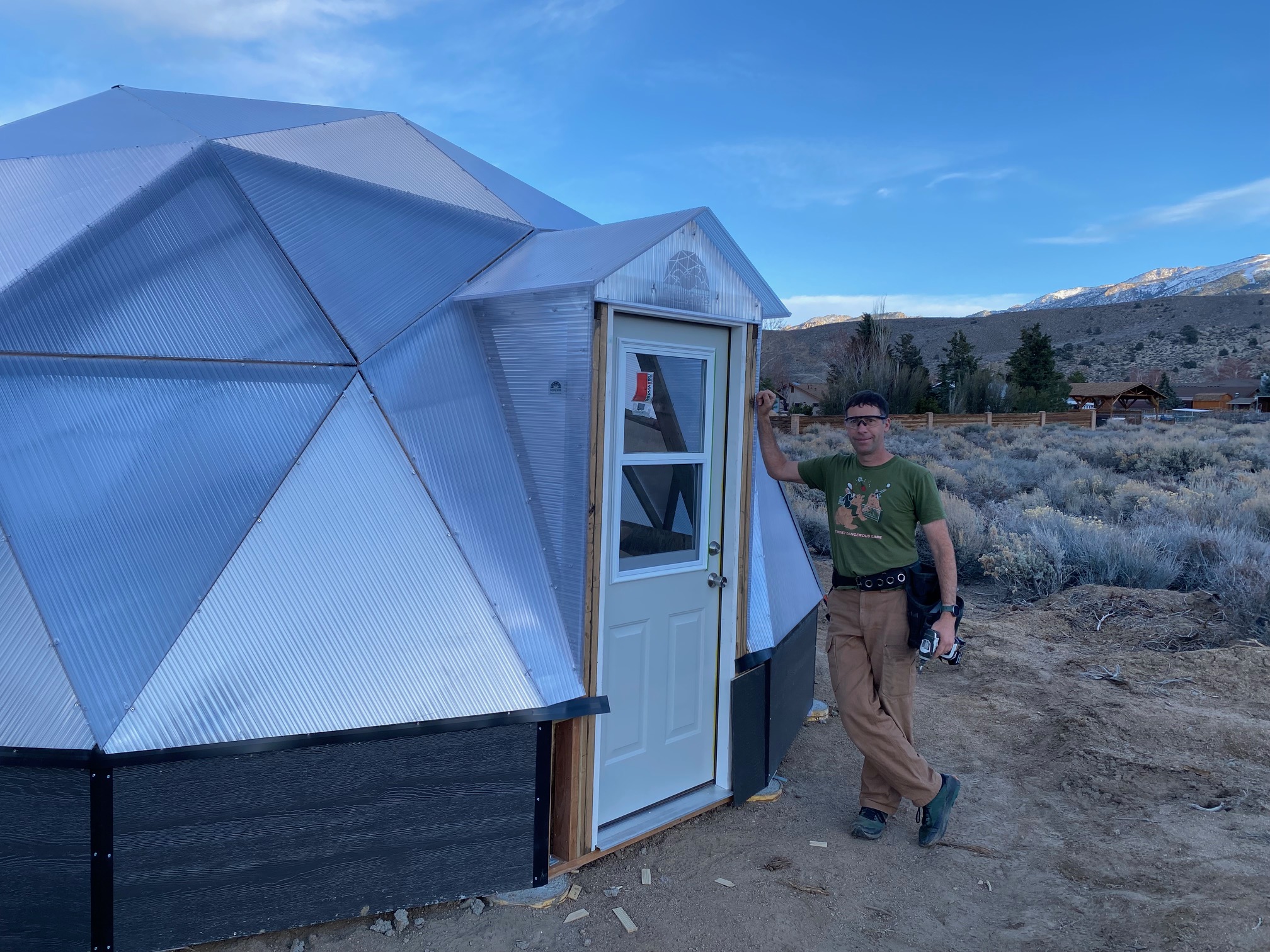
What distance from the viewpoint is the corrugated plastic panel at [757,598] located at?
200 inches

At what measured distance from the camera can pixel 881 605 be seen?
4648 mm

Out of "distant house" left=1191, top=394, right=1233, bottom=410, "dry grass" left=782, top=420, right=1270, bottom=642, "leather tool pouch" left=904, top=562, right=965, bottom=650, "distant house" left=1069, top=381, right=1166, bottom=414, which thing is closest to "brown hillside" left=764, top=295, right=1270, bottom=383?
"distant house" left=1191, top=394, right=1233, bottom=410

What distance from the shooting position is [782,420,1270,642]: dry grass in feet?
33.8

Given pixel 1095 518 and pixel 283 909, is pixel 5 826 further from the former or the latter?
pixel 1095 518

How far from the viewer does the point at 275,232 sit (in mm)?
4324

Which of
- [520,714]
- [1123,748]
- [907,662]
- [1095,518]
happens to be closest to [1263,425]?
[1095,518]

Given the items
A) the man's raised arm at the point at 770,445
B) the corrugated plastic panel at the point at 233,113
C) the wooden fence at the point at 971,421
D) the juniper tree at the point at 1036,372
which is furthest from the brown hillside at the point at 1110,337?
the man's raised arm at the point at 770,445

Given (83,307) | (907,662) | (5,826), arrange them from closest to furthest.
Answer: (5,826) < (83,307) < (907,662)

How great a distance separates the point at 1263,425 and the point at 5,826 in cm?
3477

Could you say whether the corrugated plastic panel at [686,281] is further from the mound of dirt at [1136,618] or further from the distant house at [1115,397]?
the distant house at [1115,397]

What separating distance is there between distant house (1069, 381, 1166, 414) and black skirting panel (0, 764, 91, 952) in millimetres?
50523

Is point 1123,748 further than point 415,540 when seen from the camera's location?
Yes

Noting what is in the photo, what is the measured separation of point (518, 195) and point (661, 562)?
266cm

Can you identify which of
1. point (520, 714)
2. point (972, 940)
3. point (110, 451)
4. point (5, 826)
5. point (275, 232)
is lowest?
point (972, 940)
